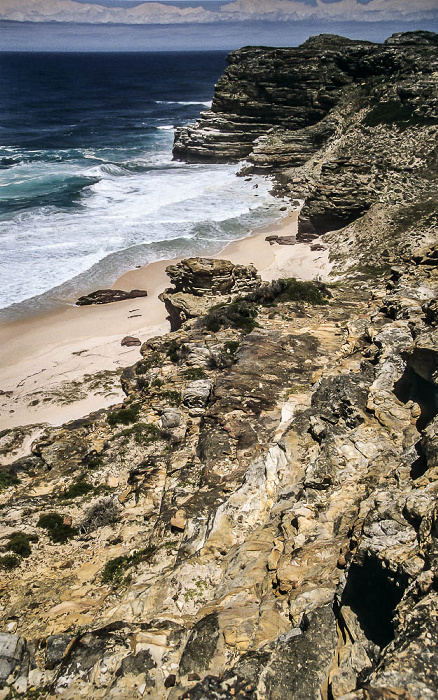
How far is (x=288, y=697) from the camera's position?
19.6 feet

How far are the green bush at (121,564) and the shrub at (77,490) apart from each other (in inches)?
124

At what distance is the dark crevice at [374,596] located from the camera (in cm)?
596

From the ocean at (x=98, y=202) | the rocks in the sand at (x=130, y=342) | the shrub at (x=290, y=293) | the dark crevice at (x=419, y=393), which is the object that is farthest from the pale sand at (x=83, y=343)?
the dark crevice at (x=419, y=393)

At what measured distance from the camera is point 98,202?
51.5m

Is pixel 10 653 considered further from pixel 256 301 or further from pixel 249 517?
pixel 256 301

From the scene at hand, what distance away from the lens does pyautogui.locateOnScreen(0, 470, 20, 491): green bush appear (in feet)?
49.6

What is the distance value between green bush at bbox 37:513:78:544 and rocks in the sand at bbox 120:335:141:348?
15936 mm

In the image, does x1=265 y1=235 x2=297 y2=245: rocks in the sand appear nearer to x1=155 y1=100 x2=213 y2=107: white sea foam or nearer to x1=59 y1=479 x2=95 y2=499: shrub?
x1=59 y1=479 x2=95 y2=499: shrub

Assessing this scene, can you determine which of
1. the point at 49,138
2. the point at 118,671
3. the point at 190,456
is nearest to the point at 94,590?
the point at 118,671

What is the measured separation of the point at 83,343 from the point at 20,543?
59.4 ft

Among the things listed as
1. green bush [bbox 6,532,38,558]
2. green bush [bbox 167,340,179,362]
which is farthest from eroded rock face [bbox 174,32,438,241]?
green bush [bbox 6,532,38,558]

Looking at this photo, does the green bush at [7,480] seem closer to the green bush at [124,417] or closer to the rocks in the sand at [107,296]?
the green bush at [124,417]

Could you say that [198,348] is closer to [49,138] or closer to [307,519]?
[307,519]

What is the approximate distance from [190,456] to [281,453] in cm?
370
